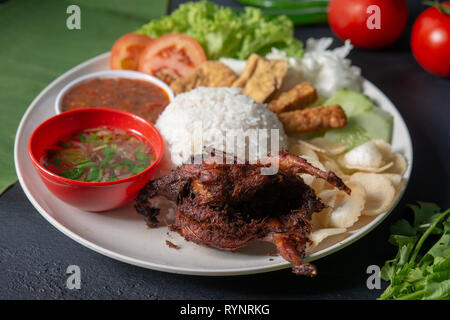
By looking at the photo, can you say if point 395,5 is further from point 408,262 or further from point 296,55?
point 408,262

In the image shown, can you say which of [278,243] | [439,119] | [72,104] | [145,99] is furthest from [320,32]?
[278,243]

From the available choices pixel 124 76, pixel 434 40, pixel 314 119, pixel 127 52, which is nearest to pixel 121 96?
pixel 124 76

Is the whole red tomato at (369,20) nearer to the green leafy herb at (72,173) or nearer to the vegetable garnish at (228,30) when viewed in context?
the vegetable garnish at (228,30)

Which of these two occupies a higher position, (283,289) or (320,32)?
(320,32)

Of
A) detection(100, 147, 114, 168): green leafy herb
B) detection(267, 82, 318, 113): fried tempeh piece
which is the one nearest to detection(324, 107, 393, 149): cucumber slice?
detection(267, 82, 318, 113): fried tempeh piece

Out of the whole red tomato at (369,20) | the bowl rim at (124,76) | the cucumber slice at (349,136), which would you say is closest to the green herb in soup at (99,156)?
the bowl rim at (124,76)

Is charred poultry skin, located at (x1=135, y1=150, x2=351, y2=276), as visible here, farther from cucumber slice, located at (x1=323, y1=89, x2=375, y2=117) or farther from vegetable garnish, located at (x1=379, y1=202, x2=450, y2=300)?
cucumber slice, located at (x1=323, y1=89, x2=375, y2=117)
